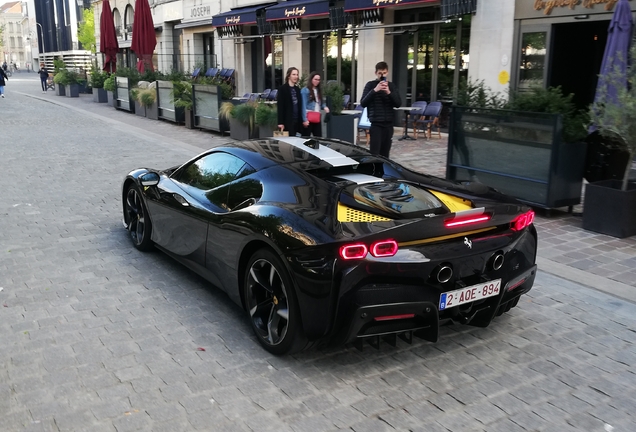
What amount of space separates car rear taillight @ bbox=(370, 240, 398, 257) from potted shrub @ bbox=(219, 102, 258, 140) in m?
11.3

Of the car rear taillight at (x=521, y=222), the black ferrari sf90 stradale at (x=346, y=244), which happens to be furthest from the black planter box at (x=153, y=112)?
the car rear taillight at (x=521, y=222)

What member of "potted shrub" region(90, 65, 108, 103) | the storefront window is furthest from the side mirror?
"potted shrub" region(90, 65, 108, 103)

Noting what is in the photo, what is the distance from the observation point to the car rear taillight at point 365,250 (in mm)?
3613

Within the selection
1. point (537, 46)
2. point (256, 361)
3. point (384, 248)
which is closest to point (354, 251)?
point (384, 248)

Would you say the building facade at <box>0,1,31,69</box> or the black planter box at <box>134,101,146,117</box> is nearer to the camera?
the black planter box at <box>134,101,146,117</box>

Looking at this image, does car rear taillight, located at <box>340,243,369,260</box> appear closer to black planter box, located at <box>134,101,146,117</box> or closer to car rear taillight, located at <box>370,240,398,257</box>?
car rear taillight, located at <box>370,240,398,257</box>

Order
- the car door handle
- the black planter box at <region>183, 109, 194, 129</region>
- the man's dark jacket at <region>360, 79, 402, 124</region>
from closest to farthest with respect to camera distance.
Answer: the car door handle < the man's dark jacket at <region>360, 79, 402, 124</region> < the black planter box at <region>183, 109, 194, 129</region>

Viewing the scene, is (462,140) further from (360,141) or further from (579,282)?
(360,141)

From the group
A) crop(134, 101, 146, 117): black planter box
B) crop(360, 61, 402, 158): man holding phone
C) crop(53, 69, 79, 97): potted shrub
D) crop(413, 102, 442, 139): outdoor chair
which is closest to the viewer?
crop(360, 61, 402, 158): man holding phone

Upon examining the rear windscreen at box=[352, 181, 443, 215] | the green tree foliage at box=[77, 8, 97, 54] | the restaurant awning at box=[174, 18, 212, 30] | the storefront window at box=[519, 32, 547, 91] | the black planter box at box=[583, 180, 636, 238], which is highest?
the green tree foliage at box=[77, 8, 97, 54]

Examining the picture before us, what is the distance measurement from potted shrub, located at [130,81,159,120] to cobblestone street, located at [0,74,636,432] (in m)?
15.2

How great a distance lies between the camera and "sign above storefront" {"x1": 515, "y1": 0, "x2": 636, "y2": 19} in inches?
483

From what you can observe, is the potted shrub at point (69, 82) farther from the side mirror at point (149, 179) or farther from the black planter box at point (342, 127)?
the side mirror at point (149, 179)

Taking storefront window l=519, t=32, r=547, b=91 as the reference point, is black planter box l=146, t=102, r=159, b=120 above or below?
below
